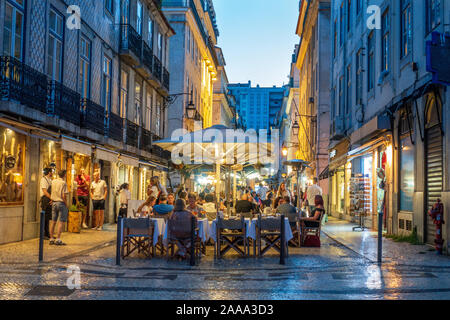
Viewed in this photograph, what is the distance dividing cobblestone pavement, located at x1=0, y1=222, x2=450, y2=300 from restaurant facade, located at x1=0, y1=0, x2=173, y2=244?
3.19 meters

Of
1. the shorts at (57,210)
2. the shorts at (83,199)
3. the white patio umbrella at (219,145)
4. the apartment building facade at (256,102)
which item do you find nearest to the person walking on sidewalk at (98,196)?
the shorts at (83,199)

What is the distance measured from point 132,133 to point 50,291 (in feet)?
59.7

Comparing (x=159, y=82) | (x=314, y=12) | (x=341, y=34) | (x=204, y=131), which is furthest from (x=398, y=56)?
(x=314, y=12)

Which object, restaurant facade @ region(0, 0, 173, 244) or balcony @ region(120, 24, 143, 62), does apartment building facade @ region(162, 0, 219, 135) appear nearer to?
restaurant facade @ region(0, 0, 173, 244)

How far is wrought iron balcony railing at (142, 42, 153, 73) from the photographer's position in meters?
27.2

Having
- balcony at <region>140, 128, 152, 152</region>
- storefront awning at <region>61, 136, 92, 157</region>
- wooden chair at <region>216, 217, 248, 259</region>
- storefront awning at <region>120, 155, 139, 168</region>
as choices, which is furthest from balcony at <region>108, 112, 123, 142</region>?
wooden chair at <region>216, 217, 248, 259</region>

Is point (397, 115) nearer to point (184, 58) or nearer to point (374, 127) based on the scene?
point (374, 127)

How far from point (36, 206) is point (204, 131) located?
498 cm

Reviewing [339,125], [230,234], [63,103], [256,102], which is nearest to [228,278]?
A: [230,234]

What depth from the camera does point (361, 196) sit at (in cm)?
2198

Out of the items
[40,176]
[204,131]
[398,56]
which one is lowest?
[40,176]

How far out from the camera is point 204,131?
16.3m

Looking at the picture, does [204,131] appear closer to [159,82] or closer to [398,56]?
[398,56]

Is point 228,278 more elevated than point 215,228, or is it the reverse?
point 215,228
